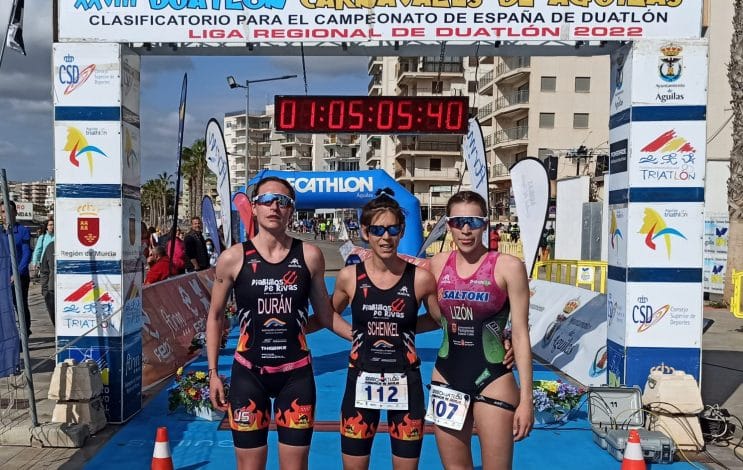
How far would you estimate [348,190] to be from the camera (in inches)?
711

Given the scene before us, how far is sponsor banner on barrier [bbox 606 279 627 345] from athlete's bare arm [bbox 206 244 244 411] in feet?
14.0

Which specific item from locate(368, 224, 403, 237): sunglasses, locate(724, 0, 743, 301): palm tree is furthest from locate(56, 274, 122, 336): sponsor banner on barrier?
locate(724, 0, 743, 301): palm tree

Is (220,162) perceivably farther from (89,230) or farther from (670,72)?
(670,72)

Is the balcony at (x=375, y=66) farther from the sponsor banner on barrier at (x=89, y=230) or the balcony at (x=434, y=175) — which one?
the sponsor banner on barrier at (x=89, y=230)

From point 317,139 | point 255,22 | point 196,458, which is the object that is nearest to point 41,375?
point 196,458

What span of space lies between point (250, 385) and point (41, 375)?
6284 mm

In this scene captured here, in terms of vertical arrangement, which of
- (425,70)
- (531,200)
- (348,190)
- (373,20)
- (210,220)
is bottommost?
(210,220)

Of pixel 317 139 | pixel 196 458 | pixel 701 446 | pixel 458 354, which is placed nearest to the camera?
pixel 458 354

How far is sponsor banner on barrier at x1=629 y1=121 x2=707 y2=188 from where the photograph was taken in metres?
6.64

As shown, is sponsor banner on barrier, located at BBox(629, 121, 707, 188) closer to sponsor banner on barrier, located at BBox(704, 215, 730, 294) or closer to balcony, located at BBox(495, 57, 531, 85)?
sponsor banner on barrier, located at BBox(704, 215, 730, 294)

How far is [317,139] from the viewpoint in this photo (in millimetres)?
116938

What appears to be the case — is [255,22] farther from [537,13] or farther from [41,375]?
[41,375]

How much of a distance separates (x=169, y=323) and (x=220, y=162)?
4263 mm

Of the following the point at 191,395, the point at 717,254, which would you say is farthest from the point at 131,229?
the point at 717,254
